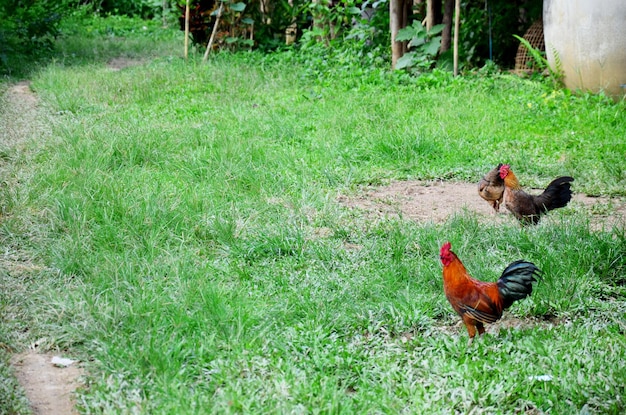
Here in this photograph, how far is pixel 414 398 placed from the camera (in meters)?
3.16

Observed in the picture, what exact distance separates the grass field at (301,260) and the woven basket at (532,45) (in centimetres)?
192

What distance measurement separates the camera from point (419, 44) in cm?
1023

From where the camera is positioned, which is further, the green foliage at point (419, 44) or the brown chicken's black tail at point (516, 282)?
the green foliage at point (419, 44)

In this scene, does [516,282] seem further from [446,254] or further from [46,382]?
[46,382]

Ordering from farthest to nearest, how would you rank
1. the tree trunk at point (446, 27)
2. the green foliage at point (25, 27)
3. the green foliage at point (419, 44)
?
the green foliage at point (25, 27), the tree trunk at point (446, 27), the green foliage at point (419, 44)

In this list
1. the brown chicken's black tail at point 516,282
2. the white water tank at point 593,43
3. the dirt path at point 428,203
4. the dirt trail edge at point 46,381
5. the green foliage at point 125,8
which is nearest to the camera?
A: the dirt trail edge at point 46,381

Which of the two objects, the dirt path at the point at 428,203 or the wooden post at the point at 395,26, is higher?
the wooden post at the point at 395,26

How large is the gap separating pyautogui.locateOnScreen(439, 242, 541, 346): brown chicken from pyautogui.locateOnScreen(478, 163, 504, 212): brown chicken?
1674 millimetres

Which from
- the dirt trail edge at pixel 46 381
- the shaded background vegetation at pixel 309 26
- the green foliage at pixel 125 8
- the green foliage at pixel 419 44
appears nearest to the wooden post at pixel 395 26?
the green foliage at pixel 419 44

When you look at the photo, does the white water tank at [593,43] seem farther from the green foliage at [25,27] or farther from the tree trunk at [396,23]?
the green foliage at [25,27]

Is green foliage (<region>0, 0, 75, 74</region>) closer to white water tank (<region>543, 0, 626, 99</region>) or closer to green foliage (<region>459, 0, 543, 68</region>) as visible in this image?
green foliage (<region>459, 0, 543, 68</region>)

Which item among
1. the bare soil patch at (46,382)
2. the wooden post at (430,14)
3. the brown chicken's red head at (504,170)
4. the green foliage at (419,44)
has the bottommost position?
the bare soil patch at (46,382)

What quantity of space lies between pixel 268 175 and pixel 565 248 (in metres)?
2.46

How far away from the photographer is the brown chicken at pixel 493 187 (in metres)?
5.18
